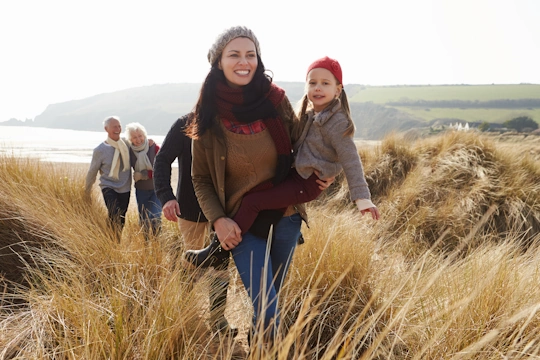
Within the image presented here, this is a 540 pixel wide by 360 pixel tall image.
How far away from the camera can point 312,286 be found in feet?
10.3

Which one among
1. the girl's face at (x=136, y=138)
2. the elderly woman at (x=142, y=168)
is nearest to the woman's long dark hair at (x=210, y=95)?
the elderly woman at (x=142, y=168)

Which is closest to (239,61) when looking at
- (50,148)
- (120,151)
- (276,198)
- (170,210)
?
(276,198)

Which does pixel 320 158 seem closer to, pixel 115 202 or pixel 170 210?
pixel 170 210

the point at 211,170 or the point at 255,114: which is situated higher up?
the point at 255,114

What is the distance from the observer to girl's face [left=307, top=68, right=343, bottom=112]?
7.59 ft

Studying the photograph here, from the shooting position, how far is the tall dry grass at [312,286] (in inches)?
76.6

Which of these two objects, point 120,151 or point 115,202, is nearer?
point 115,202

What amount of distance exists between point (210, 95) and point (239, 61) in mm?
237

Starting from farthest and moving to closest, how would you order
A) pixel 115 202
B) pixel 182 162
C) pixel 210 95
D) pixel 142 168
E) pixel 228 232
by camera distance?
pixel 142 168 < pixel 115 202 < pixel 182 162 < pixel 210 95 < pixel 228 232

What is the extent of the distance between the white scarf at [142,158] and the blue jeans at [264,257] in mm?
3503

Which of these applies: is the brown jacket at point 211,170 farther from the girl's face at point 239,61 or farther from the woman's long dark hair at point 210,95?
the girl's face at point 239,61

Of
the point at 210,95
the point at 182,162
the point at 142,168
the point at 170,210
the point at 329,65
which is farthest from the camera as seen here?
the point at 142,168

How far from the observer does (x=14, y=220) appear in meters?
3.95

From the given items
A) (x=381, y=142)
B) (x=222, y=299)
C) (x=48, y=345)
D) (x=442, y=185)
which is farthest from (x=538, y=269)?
(x=381, y=142)
